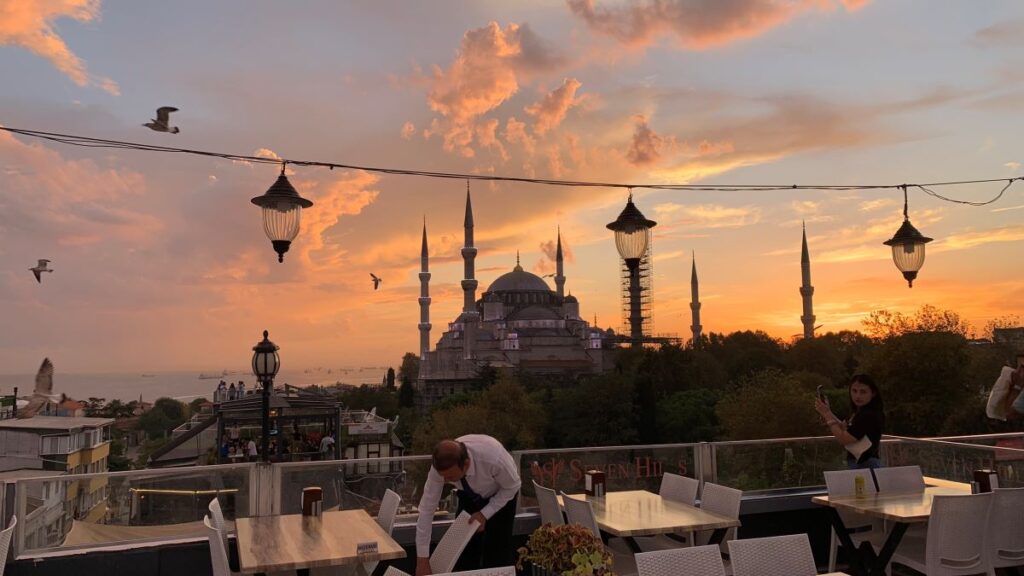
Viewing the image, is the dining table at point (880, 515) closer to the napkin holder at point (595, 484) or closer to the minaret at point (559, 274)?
the napkin holder at point (595, 484)

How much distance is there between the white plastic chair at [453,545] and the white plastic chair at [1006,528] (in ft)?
10.4

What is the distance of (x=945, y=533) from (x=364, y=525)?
3.46 metres

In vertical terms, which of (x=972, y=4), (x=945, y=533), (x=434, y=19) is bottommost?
(x=945, y=533)

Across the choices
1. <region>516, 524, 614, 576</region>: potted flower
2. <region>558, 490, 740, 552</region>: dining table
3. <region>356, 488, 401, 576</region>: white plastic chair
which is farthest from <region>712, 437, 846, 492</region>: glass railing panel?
<region>516, 524, 614, 576</region>: potted flower

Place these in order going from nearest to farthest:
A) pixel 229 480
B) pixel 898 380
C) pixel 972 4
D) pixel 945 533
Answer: pixel 945 533
pixel 229 480
pixel 972 4
pixel 898 380

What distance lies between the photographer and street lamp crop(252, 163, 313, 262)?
18.6 feet

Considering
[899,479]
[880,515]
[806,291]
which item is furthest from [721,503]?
[806,291]

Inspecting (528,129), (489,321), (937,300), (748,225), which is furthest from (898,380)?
(489,321)

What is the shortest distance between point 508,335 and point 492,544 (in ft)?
296

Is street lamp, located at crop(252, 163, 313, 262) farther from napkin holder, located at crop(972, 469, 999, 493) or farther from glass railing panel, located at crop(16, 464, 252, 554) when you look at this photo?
napkin holder, located at crop(972, 469, 999, 493)

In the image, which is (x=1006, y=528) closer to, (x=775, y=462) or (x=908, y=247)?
(x=775, y=462)

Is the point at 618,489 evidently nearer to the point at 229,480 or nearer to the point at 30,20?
the point at 229,480

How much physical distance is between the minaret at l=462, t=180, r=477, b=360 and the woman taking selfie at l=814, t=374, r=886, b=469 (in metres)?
74.9

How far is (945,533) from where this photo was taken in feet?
13.9
